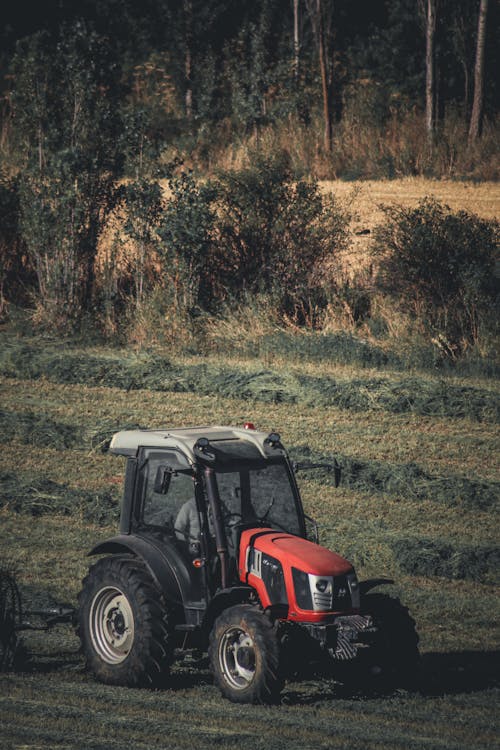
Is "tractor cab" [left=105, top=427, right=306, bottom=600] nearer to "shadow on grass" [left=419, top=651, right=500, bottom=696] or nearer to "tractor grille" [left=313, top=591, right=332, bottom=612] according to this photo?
"tractor grille" [left=313, top=591, right=332, bottom=612]

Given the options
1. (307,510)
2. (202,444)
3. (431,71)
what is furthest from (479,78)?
(202,444)

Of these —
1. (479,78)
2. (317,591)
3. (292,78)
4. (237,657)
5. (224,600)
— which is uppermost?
(292,78)

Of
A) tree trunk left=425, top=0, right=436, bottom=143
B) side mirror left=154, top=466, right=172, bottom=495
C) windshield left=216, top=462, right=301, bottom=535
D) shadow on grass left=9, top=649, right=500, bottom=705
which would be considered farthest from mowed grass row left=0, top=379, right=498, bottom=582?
tree trunk left=425, top=0, right=436, bottom=143

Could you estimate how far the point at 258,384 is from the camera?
2008 cm

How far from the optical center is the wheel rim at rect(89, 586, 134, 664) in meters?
8.39

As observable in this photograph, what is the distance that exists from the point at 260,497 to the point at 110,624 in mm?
1511

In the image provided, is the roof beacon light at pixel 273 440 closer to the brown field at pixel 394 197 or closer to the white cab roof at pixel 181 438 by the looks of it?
the white cab roof at pixel 181 438

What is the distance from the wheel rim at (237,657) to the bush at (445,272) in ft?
51.9

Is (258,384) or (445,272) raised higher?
(445,272)

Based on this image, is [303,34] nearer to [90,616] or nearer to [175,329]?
[175,329]

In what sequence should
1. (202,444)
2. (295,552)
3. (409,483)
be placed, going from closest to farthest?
(295,552) < (202,444) < (409,483)

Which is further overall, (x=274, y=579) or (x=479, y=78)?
(x=479, y=78)

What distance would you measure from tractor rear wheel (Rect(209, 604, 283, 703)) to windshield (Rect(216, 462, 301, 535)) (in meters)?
0.84

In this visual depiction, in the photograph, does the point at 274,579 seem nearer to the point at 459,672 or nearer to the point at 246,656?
the point at 246,656
